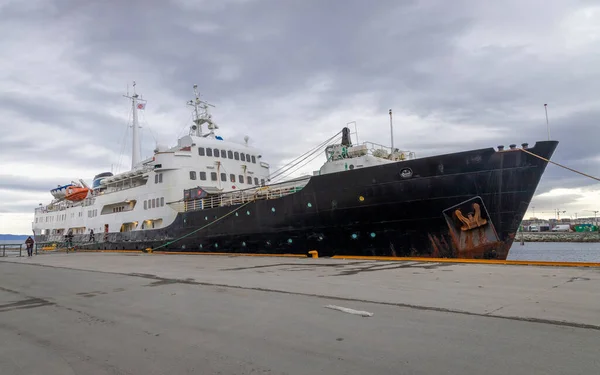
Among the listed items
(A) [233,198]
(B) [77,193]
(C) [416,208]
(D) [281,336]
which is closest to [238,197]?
(A) [233,198]

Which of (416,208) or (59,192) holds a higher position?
(59,192)

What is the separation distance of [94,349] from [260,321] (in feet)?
6.04

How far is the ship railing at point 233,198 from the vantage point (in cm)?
1669

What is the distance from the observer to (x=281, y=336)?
13.9ft

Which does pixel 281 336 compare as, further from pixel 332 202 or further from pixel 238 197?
pixel 238 197

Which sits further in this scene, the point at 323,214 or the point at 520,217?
the point at 323,214

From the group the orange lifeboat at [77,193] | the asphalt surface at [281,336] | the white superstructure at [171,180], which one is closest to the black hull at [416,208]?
the asphalt surface at [281,336]

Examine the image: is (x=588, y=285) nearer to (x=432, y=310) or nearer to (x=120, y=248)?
(x=432, y=310)

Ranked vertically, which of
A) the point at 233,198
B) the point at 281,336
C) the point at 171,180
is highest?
the point at 171,180

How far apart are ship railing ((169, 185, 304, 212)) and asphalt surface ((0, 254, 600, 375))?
9.57 m

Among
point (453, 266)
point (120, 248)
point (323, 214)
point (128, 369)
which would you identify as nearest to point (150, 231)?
point (120, 248)

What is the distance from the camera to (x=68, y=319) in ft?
17.8

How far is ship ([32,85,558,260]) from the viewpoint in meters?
11.7

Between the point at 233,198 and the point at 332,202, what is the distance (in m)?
6.48
